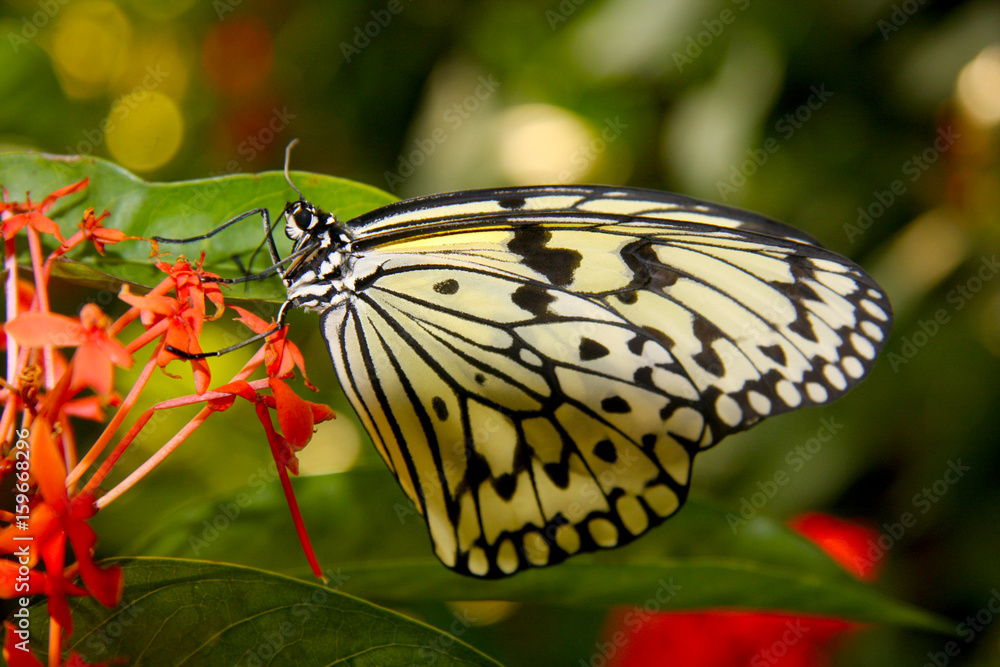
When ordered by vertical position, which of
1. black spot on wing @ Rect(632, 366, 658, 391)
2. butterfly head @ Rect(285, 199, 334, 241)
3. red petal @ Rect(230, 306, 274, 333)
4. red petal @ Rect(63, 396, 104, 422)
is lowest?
red petal @ Rect(63, 396, 104, 422)

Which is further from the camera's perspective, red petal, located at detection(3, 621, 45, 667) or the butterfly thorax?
the butterfly thorax

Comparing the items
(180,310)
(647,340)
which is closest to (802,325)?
(647,340)

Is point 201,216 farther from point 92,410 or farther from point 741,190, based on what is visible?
point 741,190

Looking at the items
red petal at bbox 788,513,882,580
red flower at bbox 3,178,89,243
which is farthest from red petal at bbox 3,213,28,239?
red petal at bbox 788,513,882,580

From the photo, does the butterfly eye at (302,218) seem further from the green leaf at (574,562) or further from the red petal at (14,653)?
the red petal at (14,653)

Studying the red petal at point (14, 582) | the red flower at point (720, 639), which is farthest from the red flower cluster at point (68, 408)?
the red flower at point (720, 639)

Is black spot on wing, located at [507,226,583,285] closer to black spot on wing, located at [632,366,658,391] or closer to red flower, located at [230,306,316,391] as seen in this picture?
black spot on wing, located at [632,366,658,391]
